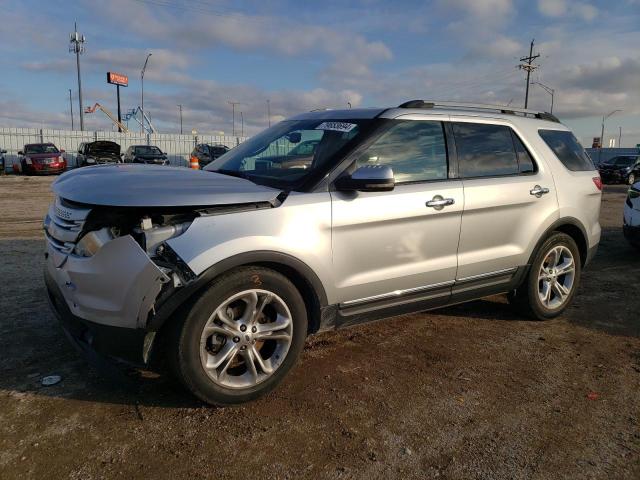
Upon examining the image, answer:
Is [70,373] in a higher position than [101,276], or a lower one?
lower

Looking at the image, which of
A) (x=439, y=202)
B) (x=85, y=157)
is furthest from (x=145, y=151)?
(x=439, y=202)

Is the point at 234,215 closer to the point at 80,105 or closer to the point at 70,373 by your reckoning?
the point at 70,373

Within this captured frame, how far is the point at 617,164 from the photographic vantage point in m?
26.6

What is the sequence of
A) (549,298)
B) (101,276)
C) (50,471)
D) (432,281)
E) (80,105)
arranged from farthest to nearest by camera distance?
(80,105) < (549,298) < (432,281) < (101,276) < (50,471)

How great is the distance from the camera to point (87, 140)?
36719mm

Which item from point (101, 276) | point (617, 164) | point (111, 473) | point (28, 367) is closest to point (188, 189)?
point (101, 276)

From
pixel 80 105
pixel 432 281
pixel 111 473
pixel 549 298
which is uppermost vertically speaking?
pixel 80 105

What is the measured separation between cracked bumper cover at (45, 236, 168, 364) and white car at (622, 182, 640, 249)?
23.4 ft

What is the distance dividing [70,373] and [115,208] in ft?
4.51

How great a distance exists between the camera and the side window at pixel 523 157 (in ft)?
14.0

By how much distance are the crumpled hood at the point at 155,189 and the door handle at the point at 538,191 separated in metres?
2.37

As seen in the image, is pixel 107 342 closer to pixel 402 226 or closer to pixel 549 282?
pixel 402 226

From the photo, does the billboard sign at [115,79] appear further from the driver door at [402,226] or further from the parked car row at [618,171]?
the driver door at [402,226]

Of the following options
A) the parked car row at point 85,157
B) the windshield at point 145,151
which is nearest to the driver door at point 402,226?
the parked car row at point 85,157
